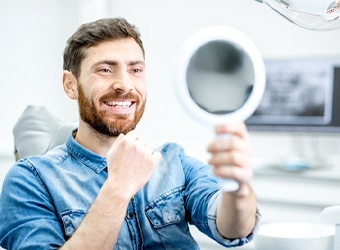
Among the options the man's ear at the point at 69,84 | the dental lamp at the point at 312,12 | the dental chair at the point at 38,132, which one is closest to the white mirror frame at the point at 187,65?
the dental lamp at the point at 312,12

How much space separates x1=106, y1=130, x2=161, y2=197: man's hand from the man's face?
186 mm

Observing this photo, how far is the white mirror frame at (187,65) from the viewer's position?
73 cm

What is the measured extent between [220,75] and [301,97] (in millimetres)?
2436

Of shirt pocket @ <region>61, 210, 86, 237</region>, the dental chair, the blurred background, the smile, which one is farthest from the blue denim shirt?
the blurred background

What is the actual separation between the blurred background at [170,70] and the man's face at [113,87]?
1858 millimetres

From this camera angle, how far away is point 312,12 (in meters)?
0.94

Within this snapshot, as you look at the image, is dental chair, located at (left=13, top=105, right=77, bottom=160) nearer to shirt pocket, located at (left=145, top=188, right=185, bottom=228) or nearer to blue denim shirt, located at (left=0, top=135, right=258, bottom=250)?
blue denim shirt, located at (left=0, top=135, right=258, bottom=250)

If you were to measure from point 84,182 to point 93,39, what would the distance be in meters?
0.38

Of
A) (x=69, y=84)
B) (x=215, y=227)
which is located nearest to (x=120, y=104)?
(x=69, y=84)

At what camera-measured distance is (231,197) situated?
3.09ft

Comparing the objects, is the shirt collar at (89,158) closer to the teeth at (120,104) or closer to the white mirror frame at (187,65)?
the teeth at (120,104)

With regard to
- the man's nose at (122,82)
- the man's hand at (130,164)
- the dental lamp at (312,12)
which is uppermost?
the dental lamp at (312,12)

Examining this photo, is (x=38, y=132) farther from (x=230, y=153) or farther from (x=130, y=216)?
(x=230, y=153)

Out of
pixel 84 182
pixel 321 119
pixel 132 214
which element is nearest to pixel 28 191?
pixel 84 182
